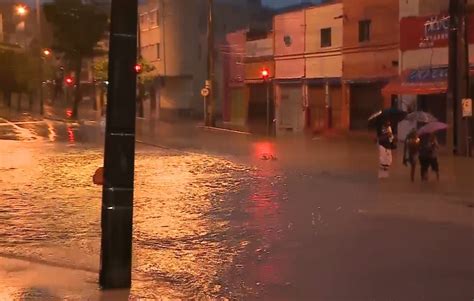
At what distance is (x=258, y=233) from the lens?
11062 millimetres

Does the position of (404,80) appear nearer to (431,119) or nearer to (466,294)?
(431,119)

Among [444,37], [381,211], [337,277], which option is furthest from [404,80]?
[337,277]

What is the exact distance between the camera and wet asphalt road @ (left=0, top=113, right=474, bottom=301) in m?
7.93

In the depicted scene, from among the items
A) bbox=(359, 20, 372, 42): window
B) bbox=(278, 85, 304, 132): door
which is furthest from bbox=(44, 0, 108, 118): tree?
bbox=(359, 20, 372, 42): window

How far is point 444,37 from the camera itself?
29.5m

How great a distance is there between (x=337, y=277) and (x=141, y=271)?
2142mm

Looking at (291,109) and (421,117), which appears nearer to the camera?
(421,117)

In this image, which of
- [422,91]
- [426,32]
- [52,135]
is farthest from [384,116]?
[52,135]

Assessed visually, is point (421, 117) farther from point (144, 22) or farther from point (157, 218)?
point (144, 22)

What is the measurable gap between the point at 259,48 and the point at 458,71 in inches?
966

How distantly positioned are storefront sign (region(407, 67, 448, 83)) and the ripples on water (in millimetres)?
11556

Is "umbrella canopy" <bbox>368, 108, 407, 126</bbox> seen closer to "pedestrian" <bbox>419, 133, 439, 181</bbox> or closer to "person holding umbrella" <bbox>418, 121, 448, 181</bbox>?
"person holding umbrella" <bbox>418, 121, 448, 181</bbox>

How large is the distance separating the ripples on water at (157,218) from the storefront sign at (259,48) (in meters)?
25.8

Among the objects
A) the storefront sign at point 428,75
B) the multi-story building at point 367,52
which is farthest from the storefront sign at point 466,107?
the multi-story building at point 367,52
